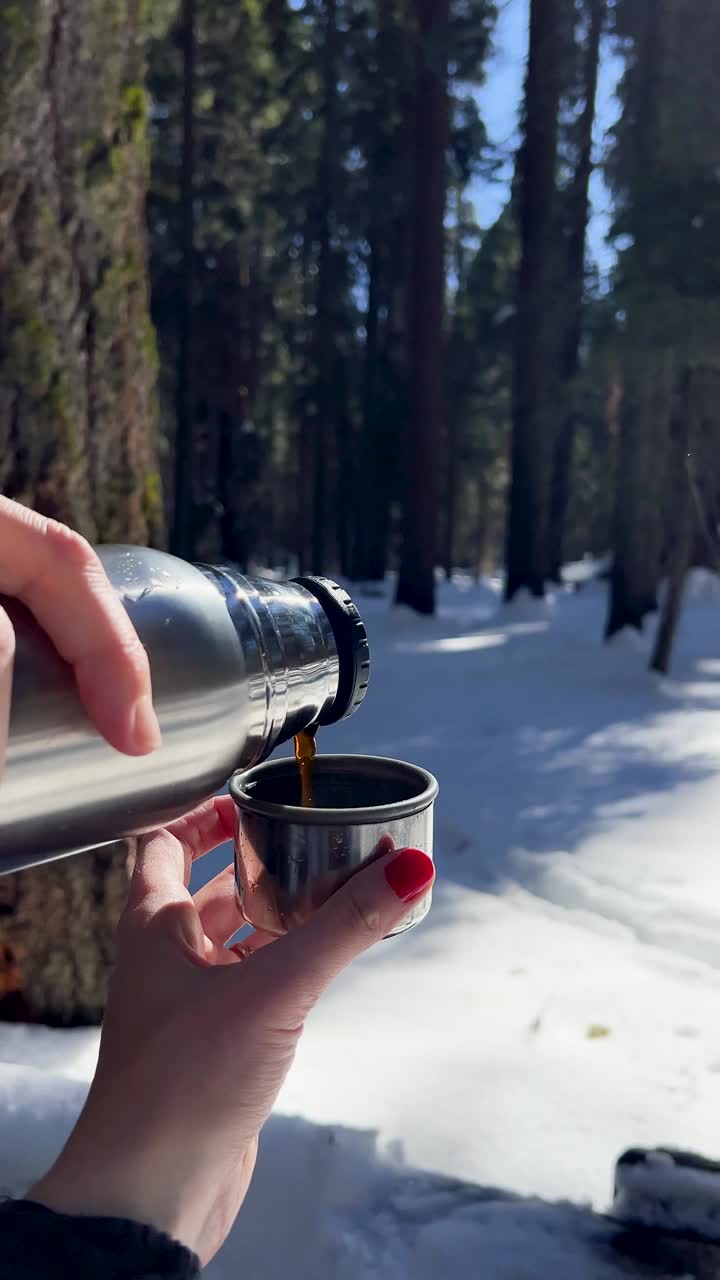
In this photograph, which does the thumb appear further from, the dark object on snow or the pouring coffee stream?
the dark object on snow

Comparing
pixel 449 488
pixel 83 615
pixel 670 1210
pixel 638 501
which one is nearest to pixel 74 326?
pixel 83 615

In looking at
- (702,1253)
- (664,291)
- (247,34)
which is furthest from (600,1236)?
(247,34)

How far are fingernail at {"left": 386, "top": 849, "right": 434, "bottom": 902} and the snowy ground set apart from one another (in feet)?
4.77

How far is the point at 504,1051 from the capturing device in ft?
11.4

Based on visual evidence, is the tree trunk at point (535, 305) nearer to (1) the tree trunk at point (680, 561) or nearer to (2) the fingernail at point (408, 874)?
(1) the tree trunk at point (680, 561)

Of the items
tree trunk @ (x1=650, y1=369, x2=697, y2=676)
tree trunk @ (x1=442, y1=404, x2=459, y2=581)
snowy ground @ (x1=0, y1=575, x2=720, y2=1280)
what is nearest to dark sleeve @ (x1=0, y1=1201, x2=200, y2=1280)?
snowy ground @ (x1=0, y1=575, x2=720, y2=1280)

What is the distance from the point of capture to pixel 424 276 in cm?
1484

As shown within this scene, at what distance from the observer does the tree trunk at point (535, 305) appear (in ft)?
48.9

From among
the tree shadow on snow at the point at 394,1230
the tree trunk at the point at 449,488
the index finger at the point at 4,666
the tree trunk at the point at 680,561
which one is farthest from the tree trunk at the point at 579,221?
the index finger at the point at 4,666

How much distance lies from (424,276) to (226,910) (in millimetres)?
14073

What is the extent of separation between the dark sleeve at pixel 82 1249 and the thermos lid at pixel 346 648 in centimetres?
77

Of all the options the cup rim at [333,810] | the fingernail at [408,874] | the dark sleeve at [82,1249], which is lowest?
the dark sleeve at [82,1249]

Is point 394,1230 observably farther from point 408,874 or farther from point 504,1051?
point 408,874

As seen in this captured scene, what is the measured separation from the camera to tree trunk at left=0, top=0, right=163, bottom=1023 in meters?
2.93
